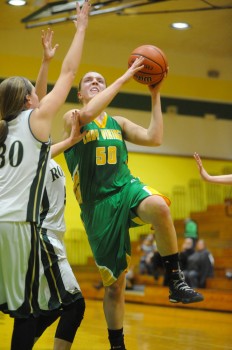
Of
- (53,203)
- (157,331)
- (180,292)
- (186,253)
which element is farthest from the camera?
(186,253)

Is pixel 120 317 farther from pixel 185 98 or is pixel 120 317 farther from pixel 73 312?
pixel 185 98

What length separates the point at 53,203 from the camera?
4805 mm

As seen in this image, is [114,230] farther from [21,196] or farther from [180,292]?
[21,196]

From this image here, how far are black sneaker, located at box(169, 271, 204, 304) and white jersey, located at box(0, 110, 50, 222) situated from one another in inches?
61.8

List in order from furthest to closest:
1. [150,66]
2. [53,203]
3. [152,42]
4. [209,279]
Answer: [152,42], [209,279], [150,66], [53,203]

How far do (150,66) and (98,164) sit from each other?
832 millimetres

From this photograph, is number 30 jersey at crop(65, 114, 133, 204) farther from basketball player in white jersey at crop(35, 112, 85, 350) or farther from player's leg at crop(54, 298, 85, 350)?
player's leg at crop(54, 298, 85, 350)

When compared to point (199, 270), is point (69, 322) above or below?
above

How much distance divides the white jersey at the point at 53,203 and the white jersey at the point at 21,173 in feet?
2.89

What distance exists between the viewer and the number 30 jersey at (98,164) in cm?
532

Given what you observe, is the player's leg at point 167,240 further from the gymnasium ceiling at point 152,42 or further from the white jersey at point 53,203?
the gymnasium ceiling at point 152,42

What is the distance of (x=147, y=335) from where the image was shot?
24.9ft

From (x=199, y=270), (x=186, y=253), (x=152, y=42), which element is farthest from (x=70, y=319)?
(x=152, y=42)

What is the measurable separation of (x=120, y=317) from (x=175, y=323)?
4.06 metres
